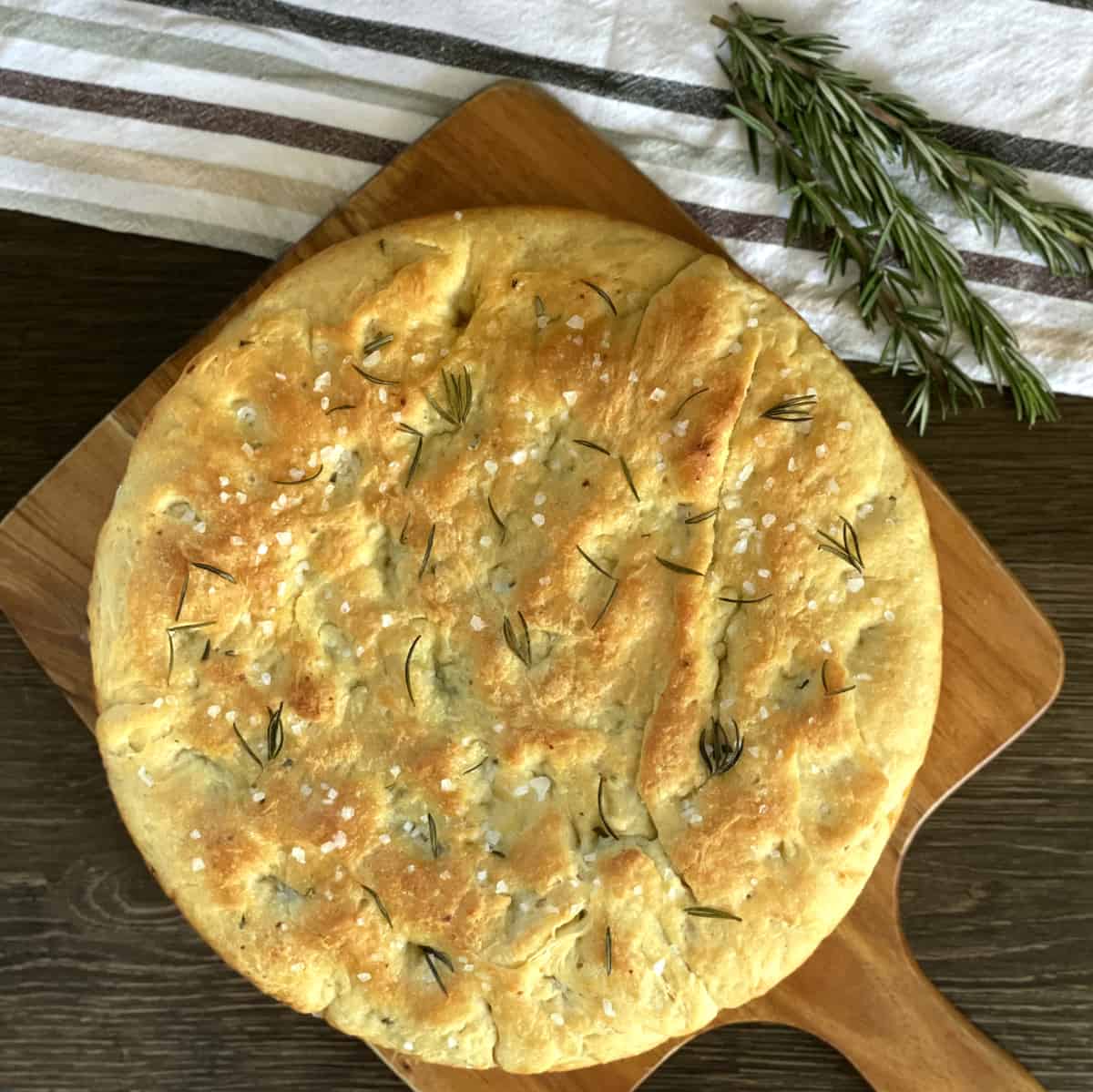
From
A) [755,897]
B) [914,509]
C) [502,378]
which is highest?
[502,378]

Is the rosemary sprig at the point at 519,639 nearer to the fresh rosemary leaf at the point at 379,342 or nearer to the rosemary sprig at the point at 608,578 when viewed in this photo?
the rosemary sprig at the point at 608,578

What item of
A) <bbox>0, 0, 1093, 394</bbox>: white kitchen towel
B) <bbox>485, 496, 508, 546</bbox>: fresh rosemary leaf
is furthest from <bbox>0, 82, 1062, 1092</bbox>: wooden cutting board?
<bbox>485, 496, 508, 546</bbox>: fresh rosemary leaf

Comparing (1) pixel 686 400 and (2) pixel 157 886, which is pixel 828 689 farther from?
(2) pixel 157 886

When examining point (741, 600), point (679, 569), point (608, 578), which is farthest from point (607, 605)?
point (741, 600)

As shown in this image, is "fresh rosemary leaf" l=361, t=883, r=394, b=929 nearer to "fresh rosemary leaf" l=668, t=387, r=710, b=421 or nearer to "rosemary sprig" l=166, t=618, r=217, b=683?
"rosemary sprig" l=166, t=618, r=217, b=683

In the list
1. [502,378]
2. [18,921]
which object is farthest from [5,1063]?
[502,378]

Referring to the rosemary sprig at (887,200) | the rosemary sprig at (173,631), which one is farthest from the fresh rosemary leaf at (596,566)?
the rosemary sprig at (887,200)

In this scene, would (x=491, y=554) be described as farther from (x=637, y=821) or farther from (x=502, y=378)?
(x=637, y=821)
